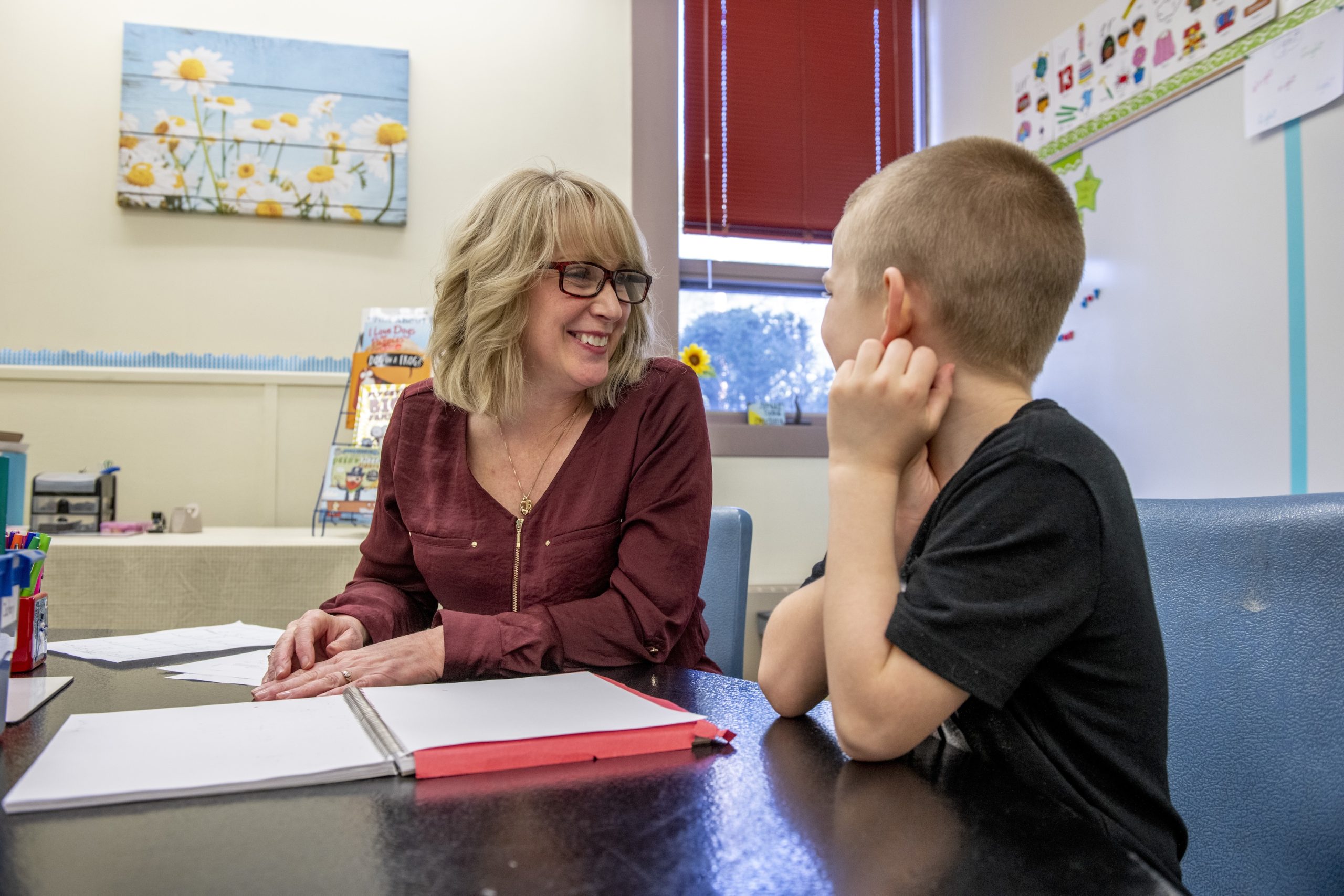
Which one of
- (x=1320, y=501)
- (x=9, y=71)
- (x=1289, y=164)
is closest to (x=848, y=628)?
(x=1320, y=501)

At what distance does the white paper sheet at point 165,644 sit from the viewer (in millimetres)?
1036

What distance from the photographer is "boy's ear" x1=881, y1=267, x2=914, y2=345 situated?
766 mm

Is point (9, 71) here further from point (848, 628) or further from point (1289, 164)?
point (1289, 164)

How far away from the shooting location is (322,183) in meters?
2.69

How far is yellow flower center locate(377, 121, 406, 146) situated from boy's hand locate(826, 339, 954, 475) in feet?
7.79

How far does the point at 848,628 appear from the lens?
661 millimetres

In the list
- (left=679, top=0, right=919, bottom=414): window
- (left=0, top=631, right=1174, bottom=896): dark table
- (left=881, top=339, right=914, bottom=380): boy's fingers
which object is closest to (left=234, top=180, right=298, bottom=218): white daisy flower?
(left=679, top=0, right=919, bottom=414): window

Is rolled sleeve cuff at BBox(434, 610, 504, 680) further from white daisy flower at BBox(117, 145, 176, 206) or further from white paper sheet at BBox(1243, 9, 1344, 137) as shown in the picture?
white daisy flower at BBox(117, 145, 176, 206)

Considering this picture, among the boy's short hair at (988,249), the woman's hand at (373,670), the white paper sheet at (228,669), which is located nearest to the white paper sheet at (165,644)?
the white paper sheet at (228,669)

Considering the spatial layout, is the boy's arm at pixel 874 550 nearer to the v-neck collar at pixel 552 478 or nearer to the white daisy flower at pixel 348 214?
the v-neck collar at pixel 552 478

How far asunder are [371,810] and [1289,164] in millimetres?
2027

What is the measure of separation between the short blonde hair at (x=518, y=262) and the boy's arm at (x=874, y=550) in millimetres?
697

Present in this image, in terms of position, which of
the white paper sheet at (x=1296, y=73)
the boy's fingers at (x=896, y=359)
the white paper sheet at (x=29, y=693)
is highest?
the white paper sheet at (x=1296, y=73)

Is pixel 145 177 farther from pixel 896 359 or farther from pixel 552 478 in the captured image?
pixel 896 359
